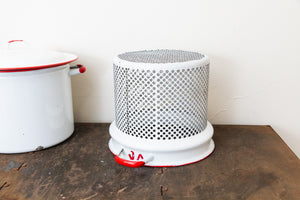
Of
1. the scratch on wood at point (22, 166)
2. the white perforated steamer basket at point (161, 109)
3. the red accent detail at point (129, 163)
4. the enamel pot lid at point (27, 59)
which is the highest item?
the enamel pot lid at point (27, 59)

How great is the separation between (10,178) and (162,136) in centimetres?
37

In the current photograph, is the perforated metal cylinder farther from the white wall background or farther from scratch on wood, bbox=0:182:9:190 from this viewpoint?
scratch on wood, bbox=0:182:9:190

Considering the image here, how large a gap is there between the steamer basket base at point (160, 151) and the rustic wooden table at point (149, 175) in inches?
0.7

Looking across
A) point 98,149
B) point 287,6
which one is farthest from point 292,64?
point 98,149

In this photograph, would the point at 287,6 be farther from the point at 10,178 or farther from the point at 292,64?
the point at 10,178

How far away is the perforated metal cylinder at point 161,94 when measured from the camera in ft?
2.39

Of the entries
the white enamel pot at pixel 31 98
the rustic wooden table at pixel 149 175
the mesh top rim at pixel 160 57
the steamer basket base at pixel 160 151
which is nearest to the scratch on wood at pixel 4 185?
the rustic wooden table at pixel 149 175

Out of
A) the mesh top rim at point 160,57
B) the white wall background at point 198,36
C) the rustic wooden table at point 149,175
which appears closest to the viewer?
the rustic wooden table at point 149,175

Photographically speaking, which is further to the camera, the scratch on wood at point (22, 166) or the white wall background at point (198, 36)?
the white wall background at point (198, 36)

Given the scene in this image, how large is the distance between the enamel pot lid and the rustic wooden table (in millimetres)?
239

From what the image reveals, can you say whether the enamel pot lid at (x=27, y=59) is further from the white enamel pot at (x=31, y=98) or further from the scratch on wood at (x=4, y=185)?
the scratch on wood at (x=4, y=185)

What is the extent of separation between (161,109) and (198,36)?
0.30 m

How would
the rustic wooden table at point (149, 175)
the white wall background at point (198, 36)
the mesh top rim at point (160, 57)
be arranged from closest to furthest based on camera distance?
the rustic wooden table at point (149, 175) < the mesh top rim at point (160, 57) < the white wall background at point (198, 36)

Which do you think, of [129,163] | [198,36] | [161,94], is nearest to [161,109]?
[161,94]
